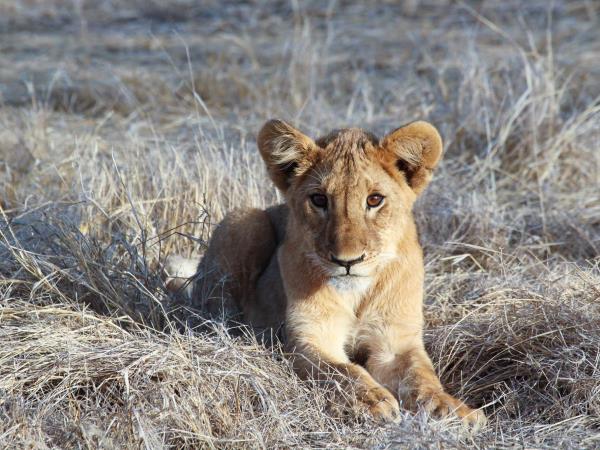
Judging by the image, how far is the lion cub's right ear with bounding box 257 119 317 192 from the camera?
376 cm

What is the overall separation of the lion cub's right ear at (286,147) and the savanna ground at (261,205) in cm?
67

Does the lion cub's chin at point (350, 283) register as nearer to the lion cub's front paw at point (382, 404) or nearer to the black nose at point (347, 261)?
the black nose at point (347, 261)

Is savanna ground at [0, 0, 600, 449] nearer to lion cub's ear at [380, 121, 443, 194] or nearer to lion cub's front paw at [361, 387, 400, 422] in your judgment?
lion cub's front paw at [361, 387, 400, 422]

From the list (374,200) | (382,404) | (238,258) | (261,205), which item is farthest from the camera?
(261,205)

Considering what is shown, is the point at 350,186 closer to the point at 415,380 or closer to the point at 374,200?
the point at 374,200

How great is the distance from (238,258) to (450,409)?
1.45 m

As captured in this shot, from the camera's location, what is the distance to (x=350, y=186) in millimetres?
3584

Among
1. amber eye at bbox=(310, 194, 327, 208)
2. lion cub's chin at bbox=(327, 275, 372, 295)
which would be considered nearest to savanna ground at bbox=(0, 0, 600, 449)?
lion cub's chin at bbox=(327, 275, 372, 295)

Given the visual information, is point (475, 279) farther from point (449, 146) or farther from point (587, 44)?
point (587, 44)

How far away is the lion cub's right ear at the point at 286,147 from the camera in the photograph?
12.3ft

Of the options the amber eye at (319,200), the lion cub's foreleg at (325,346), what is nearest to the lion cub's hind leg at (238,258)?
the lion cub's foreleg at (325,346)

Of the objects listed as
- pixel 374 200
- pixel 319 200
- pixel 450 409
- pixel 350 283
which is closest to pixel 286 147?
pixel 319 200

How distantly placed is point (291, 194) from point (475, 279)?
129 centimetres

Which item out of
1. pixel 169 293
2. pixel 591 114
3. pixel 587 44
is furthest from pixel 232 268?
pixel 587 44
